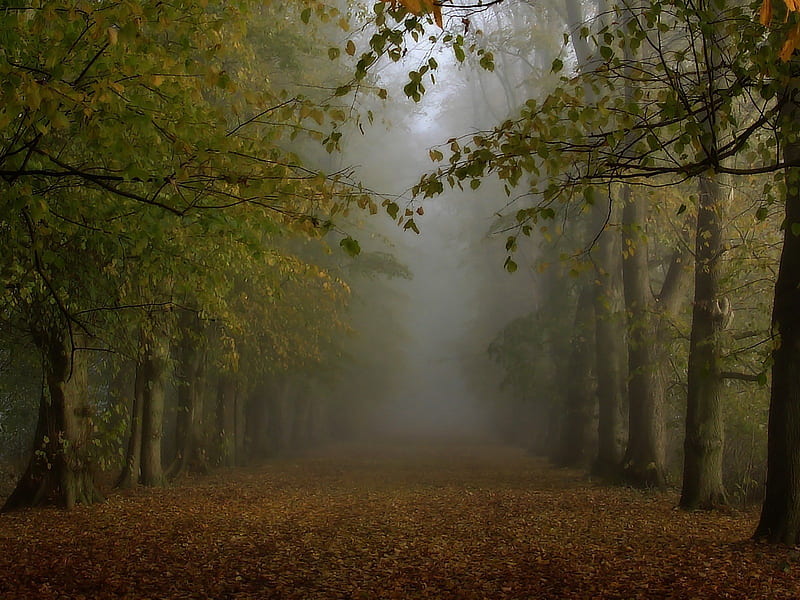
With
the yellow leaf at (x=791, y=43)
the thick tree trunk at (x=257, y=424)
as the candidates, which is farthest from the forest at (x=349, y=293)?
the thick tree trunk at (x=257, y=424)

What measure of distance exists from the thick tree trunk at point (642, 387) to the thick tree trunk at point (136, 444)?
371 inches

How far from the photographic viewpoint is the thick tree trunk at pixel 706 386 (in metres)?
9.74

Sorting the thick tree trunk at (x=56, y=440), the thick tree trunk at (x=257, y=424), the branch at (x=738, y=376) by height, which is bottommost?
the thick tree trunk at (x=257, y=424)

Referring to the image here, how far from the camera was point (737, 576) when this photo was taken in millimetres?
5672

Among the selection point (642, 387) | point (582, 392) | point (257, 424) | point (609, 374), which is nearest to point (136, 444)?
point (642, 387)

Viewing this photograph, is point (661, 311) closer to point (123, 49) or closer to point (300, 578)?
point (300, 578)

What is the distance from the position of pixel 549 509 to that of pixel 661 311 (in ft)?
14.5

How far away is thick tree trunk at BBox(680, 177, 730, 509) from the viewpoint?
9.74m

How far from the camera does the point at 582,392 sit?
17531 millimetres

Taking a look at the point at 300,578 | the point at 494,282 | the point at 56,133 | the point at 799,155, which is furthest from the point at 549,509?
the point at 494,282

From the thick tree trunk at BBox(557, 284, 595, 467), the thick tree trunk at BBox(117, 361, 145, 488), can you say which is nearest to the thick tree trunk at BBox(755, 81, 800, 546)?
the thick tree trunk at BBox(557, 284, 595, 467)

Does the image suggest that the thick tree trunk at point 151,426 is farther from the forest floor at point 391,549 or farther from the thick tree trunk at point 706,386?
the thick tree trunk at point 706,386

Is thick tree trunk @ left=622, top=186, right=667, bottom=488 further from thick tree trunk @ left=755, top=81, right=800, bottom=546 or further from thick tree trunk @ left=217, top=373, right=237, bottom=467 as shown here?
thick tree trunk @ left=217, top=373, right=237, bottom=467

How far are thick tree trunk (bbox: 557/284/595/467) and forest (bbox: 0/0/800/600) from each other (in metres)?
0.08
